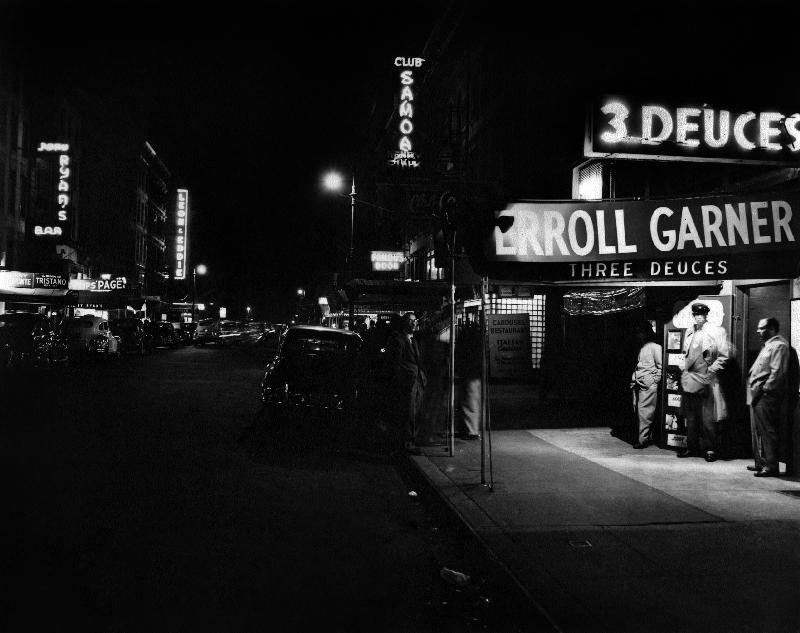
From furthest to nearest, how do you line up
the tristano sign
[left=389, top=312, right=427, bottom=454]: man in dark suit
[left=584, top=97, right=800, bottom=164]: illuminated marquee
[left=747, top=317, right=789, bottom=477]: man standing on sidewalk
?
the tristano sign → [left=389, top=312, right=427, bottom=454]: man in dark suit → [left=584, top=97, right=800, bottom=164]: illuminated marquee → [left=747, top=317, right=789, bottom=477]: man standing on sidewalk

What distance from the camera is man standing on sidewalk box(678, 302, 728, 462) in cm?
1030

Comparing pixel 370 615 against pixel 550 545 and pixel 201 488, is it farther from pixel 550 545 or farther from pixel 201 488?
pixel 201 488

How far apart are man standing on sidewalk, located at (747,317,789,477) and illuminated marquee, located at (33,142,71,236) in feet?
137

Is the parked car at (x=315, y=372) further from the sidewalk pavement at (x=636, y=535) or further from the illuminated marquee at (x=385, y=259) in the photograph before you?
the illuminated marquee at (x=385, y=259)

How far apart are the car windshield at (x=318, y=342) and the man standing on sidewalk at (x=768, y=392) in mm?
7598

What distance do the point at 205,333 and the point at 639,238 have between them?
178 ft

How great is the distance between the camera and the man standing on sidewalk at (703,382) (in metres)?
10.3

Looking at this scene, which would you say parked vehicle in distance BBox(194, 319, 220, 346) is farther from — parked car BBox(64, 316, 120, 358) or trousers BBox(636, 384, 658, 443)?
trousers BBox(636, 384, 658, 443)

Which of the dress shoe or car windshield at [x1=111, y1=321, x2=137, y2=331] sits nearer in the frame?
the dress shoe

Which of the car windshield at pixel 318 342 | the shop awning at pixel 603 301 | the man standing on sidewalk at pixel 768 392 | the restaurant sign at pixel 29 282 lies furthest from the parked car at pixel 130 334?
the man standing on sidewalk at pixel 768 392

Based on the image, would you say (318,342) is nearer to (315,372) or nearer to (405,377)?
(315,372)

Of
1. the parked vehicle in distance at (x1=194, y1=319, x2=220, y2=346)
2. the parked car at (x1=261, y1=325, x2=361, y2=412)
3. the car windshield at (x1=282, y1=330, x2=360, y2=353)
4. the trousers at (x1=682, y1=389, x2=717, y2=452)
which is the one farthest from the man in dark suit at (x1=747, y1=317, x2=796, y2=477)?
the parked vehicle in distance at (x1=194, y1=319, x2=220, y2=346)

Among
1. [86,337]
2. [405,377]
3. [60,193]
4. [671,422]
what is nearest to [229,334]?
[60,193]

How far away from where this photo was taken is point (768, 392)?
911cm
